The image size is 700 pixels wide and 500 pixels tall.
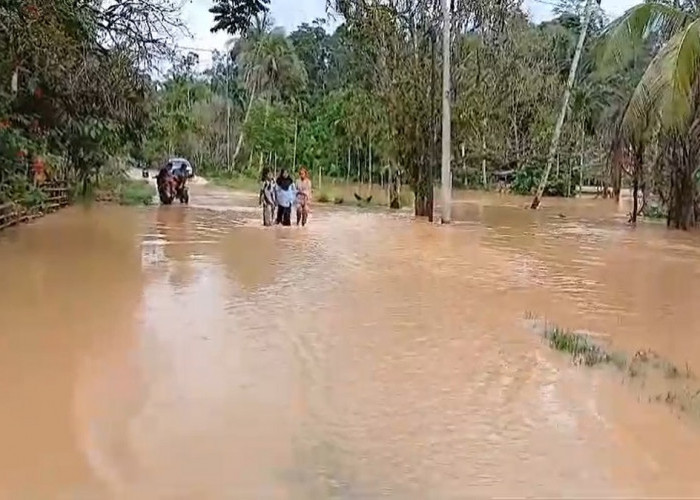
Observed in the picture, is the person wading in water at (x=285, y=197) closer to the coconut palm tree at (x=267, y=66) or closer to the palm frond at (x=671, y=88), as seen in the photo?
the palm frond at (x=671, y=88)

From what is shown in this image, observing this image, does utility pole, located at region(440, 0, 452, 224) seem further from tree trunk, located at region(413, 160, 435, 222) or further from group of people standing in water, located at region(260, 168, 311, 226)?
group of people standing in water, located at region(260, 168, 311, 226)

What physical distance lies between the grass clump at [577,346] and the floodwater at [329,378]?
20 centimetres

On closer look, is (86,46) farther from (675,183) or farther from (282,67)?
(282,67)

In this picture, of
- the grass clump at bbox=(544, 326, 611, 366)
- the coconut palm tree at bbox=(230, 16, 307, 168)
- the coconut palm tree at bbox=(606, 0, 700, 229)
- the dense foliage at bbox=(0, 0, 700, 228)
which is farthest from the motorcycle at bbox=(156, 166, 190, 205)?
the grass clump at bbox=(544, 326, 611, 366)

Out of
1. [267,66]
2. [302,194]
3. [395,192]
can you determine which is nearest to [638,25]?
[302,194]

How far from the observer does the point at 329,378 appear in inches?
274

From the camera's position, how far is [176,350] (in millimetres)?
7809

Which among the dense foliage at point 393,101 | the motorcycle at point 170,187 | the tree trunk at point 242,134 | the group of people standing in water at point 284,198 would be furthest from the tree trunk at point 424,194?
the tree trunk at point 242,134

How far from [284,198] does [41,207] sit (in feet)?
21.3

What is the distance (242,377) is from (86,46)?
1113cm

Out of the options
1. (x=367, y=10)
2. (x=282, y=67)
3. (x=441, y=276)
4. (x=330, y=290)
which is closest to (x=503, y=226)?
(x=367, y=10)

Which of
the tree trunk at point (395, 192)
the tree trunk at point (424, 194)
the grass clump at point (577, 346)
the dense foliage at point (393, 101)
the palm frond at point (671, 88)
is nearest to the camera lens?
the grass clump at point (577, 346)

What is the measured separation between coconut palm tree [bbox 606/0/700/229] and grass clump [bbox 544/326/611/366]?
10.4 m

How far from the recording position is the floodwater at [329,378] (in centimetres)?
491
